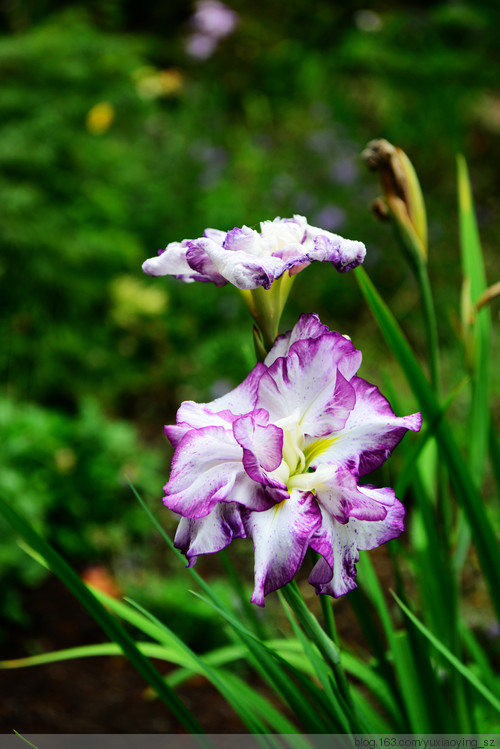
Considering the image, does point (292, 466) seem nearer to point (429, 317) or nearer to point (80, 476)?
point (429, 317)

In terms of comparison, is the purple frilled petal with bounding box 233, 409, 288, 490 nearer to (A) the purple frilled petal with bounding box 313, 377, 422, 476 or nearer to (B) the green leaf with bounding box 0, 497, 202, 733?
(A) the purple frilled petal with bounding box 313, 377, 422, 476

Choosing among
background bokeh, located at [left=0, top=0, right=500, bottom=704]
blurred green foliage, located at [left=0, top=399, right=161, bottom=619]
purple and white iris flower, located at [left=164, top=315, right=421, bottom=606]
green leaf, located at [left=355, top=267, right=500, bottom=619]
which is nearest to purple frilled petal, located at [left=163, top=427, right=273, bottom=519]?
purple and white iris flower, located at [left=164, top=315, right=421, bottom=606]

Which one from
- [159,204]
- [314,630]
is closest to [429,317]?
[314,630]

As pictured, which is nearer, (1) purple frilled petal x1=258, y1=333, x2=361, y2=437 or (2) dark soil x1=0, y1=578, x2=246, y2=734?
(1) purple frilled petal x1=258, y1=333, x2=361, y2=437

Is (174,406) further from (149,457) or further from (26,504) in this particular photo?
(26,504)

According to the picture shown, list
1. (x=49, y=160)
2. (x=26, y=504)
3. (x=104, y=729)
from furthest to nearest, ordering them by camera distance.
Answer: (x=49, y=160) → (x=26, y=504) → (x=104, y=729)

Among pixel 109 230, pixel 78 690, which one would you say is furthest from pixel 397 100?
pixel 78 690
